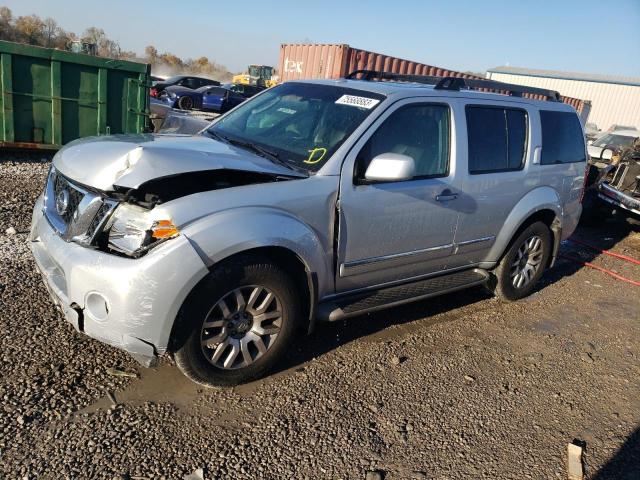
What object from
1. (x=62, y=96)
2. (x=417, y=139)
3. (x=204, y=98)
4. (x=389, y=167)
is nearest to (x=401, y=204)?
(x=389, y=167)

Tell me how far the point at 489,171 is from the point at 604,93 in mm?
45817

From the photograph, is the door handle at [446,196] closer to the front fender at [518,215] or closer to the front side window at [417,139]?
the front side window at [417,139]

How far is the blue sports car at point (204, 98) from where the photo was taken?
20562mm

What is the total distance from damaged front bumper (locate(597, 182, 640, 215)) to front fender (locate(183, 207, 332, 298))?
653 cm

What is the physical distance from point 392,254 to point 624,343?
2.49 metres

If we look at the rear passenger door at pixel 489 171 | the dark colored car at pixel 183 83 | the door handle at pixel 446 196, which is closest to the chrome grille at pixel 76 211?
the door handle at pixel 446 196

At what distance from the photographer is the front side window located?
3627mm

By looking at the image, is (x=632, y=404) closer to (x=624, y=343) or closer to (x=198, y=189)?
(x=624, y=343)

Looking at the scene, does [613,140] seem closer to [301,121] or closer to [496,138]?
[496,138]

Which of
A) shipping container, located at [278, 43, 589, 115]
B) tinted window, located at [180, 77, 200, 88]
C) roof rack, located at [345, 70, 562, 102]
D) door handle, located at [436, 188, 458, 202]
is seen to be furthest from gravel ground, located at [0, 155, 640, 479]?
tinted window, located at [180, 77, 200, 88]

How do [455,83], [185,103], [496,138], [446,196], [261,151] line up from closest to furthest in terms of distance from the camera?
[261,151], [446,196], [455,83], [496,138], [185,103]

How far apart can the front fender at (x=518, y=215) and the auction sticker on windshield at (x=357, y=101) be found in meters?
1.79

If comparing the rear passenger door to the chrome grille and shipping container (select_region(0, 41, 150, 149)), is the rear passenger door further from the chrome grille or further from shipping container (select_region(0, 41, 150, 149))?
shipping container (select_region(0, 41, 150, 149))

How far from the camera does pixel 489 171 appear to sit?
4.42 metres
